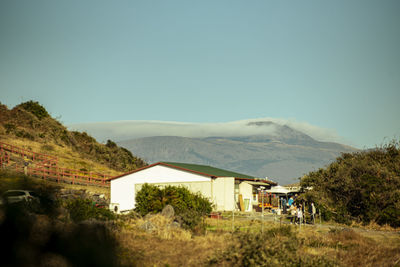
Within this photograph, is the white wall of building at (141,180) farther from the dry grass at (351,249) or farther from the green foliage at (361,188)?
the dry grass at (351,249)

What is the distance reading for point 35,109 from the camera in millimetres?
61469

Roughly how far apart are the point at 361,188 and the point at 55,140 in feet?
140

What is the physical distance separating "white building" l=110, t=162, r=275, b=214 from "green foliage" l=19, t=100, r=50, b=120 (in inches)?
1237

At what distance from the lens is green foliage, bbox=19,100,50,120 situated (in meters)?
60.9

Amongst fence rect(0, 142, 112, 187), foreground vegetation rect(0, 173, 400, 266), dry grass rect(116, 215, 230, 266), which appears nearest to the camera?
foreground vegetation rect(0, 173, 400, 266)

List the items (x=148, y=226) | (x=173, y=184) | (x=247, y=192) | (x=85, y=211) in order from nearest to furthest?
1. (x=148, y=226)
2. (x=85, y=211)
3. (x=173, y=184)
4. (x=247, y=192)

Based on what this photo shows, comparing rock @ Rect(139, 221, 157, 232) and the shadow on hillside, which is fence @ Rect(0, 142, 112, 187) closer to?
rock @ Rect(139, 221, 157, 232)

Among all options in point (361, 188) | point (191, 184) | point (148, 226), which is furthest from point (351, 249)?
point (191, 184)

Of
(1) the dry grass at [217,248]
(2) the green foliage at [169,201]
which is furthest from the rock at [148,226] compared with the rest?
(2) the green foliage at [169,201]

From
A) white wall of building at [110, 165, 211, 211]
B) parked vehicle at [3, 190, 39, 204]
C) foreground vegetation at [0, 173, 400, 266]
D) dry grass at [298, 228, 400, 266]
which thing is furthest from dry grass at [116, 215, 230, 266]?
white wall of building at [110, 165, 211, 211]

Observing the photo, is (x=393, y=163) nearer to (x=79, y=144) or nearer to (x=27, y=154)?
(x=27, y=154)

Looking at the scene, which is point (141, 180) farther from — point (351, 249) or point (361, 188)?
point (351, 249)

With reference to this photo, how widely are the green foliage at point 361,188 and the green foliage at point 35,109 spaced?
45411mm

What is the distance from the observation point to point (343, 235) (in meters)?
17.3
